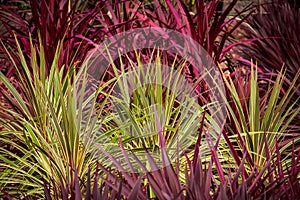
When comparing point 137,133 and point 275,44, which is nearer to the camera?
point 137,133

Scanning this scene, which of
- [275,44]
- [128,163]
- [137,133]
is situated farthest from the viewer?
[275,44]

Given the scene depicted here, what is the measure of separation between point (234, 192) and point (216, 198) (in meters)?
0.06

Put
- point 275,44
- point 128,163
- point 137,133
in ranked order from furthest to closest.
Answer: point 275,44, point 137,133, point 128,163

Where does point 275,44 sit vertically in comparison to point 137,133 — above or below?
above

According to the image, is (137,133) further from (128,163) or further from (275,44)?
(275,44)

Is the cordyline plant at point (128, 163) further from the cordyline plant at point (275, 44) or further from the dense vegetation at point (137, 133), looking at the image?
→ the cordyline plant at point (275, 44)

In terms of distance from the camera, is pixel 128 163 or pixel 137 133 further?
pixel 137 133

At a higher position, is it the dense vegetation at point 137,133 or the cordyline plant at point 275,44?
the cordyline plant at point 275,44

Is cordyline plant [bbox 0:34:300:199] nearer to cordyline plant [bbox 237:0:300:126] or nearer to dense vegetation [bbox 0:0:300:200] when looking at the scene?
dense vegetation [bbox 0:0:300:200]

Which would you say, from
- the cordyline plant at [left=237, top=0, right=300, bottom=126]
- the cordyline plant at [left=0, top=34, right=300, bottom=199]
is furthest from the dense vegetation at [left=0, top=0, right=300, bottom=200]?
the cordyline plant at [left=237, top=0, right=300, bottom=126]

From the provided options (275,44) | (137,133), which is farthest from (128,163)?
(275,44)

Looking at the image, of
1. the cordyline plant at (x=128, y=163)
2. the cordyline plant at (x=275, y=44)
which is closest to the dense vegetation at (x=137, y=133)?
the cordyline plant at (x=128, y=163)

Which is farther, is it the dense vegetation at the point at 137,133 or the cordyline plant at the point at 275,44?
the cordyline plant at the point at 275,44

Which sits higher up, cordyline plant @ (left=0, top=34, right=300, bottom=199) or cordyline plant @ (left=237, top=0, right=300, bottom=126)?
cordyline plant @ (left=237, top=0, right=300, bottom=126)
